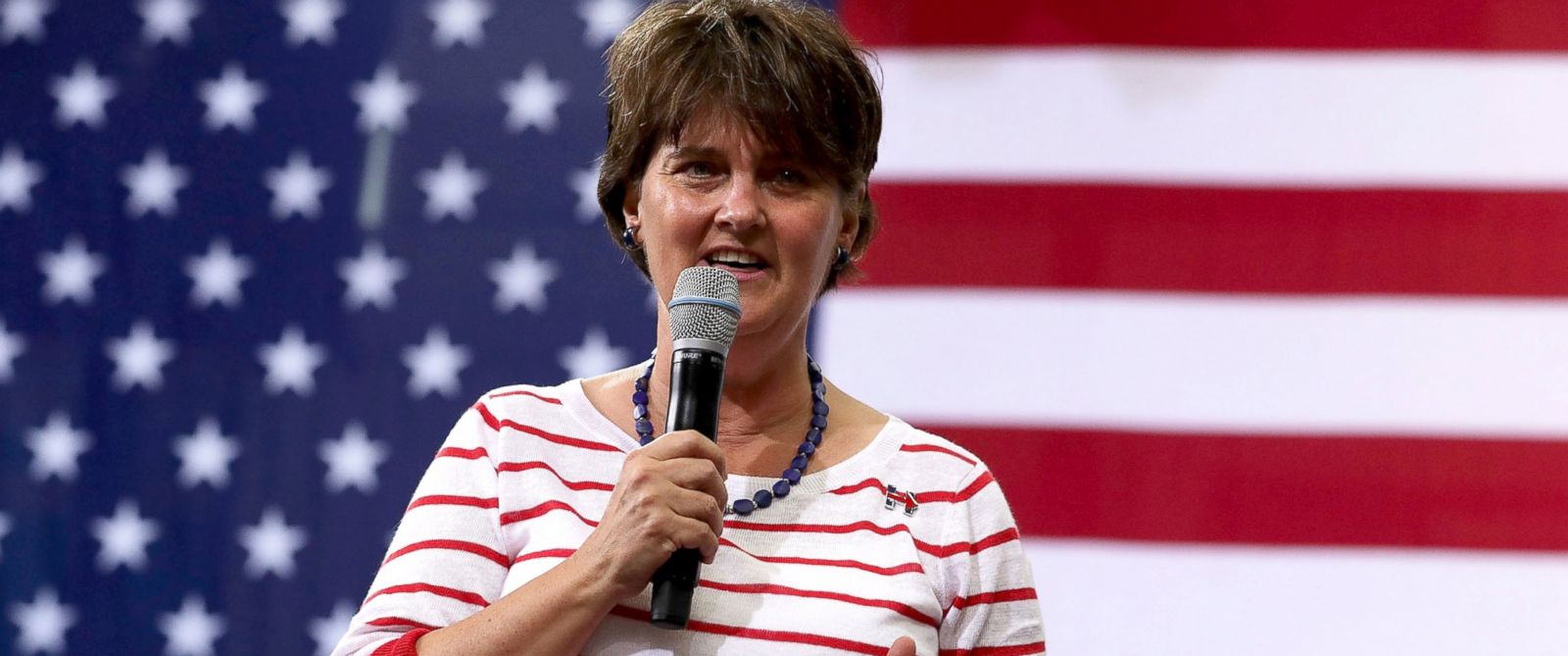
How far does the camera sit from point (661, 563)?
979 millimetres

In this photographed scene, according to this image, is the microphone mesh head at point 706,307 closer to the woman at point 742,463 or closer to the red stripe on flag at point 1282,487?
the woman at point 742,463

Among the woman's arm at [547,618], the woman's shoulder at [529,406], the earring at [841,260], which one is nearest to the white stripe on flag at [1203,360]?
the earring at [841,260]

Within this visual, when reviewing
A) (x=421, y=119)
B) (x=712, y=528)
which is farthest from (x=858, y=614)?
(x=421, y=119)

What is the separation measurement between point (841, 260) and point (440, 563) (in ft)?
1.49

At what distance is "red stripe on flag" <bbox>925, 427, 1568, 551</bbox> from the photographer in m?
2.10

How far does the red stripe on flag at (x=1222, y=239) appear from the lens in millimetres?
2139

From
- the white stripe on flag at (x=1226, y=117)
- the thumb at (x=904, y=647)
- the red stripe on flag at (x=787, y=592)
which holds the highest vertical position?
the white stripe on flag at (x=1226, y=117)

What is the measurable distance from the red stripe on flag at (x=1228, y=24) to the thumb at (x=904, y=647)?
1329mm

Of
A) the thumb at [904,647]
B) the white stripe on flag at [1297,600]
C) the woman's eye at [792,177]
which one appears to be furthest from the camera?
the white stripe on flag at [1297,600]

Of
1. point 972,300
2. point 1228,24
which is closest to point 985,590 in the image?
point 972,300

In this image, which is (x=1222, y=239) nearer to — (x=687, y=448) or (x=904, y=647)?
(x=904, y=647)

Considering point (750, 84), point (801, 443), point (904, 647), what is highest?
point (750, 84)

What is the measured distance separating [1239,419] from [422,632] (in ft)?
4.67

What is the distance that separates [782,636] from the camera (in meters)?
1.10
